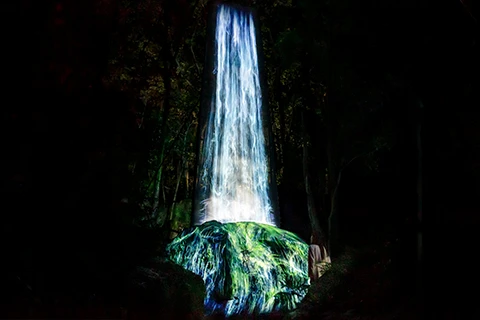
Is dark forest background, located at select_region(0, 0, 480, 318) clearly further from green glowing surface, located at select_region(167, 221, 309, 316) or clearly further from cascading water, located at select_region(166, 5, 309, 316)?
cascading water, located at select_region(166, 5, 309, 316)

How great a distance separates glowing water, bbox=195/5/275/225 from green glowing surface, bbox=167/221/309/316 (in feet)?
4.98

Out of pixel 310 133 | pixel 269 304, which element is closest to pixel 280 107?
pixel 310 133

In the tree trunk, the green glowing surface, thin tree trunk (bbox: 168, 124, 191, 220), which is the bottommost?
the green glowing surface

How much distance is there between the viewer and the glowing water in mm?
18141

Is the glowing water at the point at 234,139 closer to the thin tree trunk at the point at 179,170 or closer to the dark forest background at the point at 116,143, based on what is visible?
the dark forest background at the point at 116,143

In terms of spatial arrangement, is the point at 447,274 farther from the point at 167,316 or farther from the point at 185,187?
the point at 185,187

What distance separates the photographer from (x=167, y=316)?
43.5 feet

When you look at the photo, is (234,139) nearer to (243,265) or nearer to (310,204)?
(243,265)

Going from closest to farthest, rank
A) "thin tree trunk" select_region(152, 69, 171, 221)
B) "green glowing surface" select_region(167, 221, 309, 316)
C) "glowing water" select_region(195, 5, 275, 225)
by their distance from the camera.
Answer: "green glowing surface" select_region(167, 221, 309, 316) → "glowing water" select_region(195, 5, 275, 225) → "thin tree trunk" select_region(152, 69, 171, 221)

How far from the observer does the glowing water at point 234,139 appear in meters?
18.1

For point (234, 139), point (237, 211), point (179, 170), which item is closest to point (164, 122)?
point (234, 139)

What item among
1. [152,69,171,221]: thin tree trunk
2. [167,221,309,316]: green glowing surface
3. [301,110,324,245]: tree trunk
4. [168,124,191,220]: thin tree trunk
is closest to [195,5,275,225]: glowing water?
[167,221,309,316]: green glowing surface

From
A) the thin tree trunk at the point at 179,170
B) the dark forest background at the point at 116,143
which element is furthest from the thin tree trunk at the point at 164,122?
the dark forest background at the point at 116,143

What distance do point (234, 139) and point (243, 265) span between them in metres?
4.53
